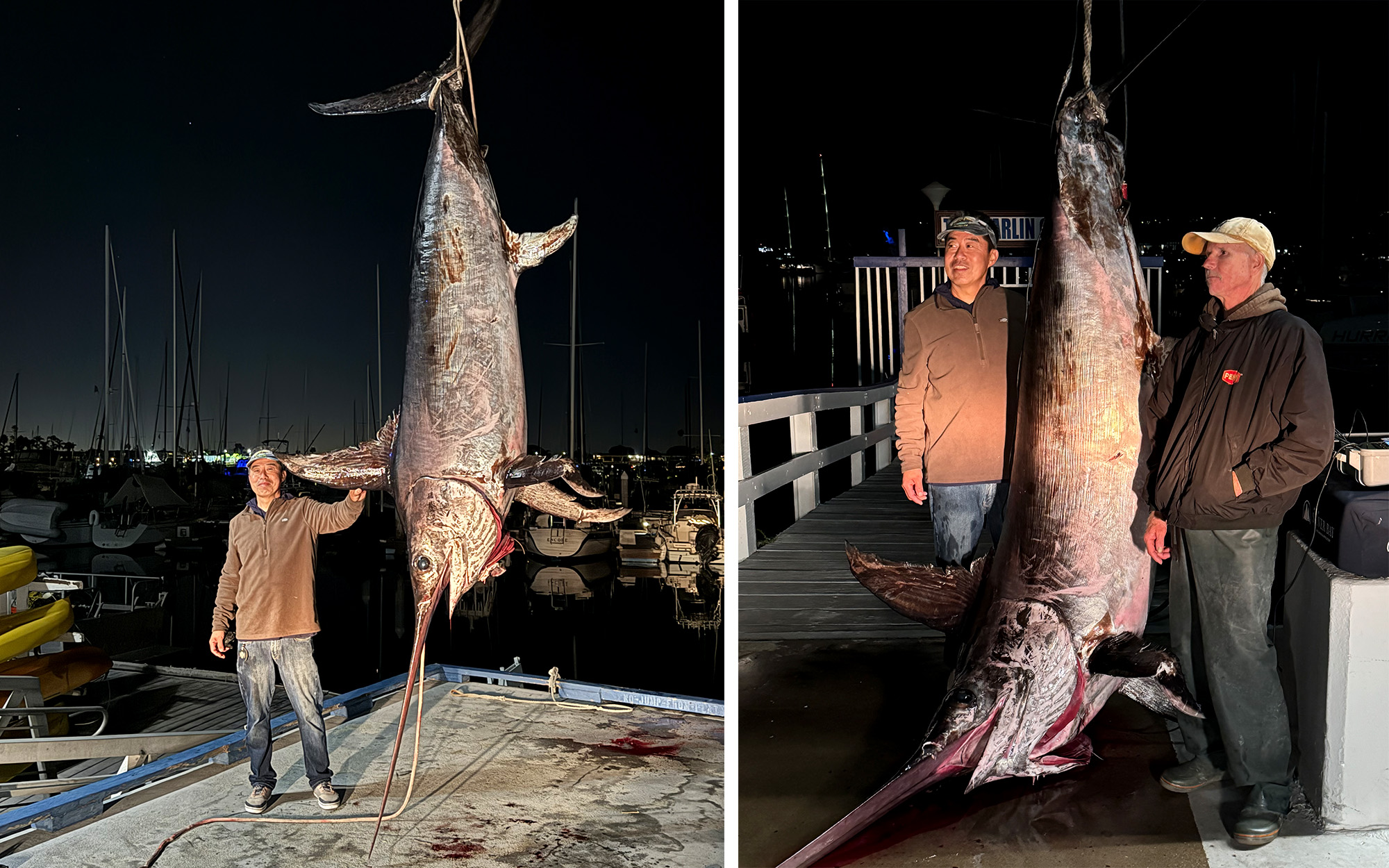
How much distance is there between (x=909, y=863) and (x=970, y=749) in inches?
9.7

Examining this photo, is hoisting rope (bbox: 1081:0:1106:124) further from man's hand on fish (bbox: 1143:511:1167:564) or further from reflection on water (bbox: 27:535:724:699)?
reflection on water (bbox: 27:535:724:699)

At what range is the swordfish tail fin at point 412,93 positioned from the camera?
7.20 ft

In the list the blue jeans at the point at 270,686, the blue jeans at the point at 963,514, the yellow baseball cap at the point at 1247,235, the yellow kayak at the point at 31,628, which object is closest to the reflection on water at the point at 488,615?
the yellow kayak at the point at 31,628

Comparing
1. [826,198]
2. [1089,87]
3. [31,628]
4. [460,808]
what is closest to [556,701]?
[460,808]

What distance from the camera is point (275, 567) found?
221 centimetres

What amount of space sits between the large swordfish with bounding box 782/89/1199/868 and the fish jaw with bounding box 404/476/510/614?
88cm

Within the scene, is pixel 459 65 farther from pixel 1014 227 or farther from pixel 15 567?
pixel 15 567

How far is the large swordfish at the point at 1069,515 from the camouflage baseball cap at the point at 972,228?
0.16 m

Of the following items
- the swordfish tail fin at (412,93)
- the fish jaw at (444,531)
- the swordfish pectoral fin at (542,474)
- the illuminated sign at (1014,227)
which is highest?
the swordfish tail fin at (412,93)

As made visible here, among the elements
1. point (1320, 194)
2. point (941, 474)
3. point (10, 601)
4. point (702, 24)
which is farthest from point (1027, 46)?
point (10, 601)

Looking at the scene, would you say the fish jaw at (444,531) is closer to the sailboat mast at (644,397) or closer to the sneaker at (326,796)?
the sneaker at (326,796)

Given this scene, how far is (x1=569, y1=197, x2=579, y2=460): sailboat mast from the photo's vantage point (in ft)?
9.21

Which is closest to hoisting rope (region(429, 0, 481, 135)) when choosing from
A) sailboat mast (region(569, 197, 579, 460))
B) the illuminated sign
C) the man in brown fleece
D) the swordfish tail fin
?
the swordfish tail fin

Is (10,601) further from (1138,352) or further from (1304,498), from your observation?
(1304,498)
